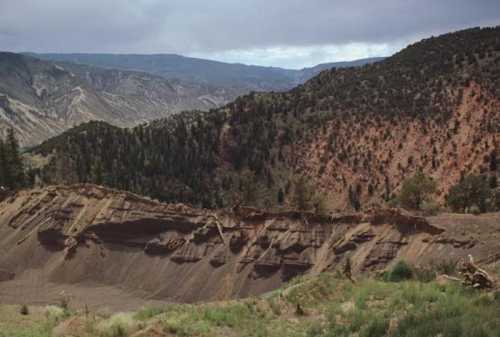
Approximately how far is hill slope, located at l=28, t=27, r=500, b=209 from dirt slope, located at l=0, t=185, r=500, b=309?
2257 cm

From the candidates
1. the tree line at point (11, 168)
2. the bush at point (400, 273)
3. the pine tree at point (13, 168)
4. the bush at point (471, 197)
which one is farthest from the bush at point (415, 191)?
the pine tree at point (13, 168)

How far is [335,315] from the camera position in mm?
15695

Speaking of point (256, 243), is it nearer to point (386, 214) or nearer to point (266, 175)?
point (386, 214)

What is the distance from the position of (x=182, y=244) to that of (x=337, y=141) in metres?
45.1

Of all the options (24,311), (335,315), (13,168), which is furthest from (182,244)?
(13,168)

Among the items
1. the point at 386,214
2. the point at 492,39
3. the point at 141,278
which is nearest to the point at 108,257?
the point at 141,278

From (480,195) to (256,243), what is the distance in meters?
22.0

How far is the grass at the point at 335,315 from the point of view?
38.5ft

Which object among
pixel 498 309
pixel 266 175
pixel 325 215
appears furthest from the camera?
pixel 266 175

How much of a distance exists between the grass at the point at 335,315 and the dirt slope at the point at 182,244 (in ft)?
47.7

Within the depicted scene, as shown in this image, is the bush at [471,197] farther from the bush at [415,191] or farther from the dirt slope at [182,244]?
the dirt slope at [182,244]

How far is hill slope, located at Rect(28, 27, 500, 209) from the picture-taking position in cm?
7744

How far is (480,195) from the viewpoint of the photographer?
2013 inches

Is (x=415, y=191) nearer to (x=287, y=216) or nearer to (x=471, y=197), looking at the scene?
(x=471, y=197)
